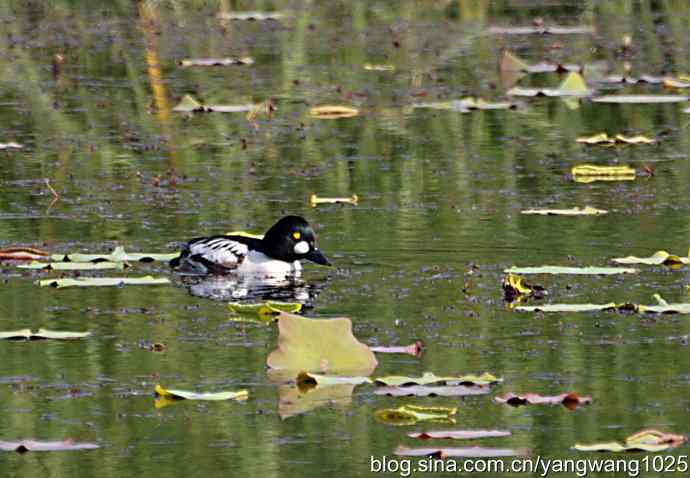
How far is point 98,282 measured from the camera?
9.95 m

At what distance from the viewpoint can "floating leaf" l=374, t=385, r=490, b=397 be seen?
25.5ft

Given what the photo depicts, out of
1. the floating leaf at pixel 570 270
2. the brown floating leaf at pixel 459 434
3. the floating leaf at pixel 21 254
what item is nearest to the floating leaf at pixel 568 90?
the floating leaf at pixel 570 270

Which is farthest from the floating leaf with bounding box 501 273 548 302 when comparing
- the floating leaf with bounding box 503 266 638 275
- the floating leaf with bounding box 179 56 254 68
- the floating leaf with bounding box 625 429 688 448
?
the floating leaf with bounding box 179 56 254 68

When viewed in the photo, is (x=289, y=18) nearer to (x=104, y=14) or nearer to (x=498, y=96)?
(x=104, y=14)

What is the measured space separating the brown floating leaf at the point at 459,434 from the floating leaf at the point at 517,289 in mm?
2351

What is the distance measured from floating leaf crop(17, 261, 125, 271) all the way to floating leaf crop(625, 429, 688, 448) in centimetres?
387

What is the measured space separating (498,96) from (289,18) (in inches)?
217

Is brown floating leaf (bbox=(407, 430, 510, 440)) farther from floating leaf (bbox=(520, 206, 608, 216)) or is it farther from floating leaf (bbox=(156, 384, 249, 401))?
floating leaf (bbox=(520, 206, 608, 216))

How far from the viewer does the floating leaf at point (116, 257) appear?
34.2 ft

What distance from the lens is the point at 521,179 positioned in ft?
42.7

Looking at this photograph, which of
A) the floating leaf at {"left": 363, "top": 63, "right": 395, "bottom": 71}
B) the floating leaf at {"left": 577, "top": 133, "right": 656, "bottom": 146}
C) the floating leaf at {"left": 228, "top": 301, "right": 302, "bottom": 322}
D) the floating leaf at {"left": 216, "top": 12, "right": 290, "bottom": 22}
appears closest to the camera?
the floating leaf at {"left": 228, "top": 301, "right": 302, "bottom": 322}

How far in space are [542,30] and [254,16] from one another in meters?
2.88

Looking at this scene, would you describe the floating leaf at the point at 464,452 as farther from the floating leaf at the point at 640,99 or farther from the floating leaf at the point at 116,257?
the floating leaf at the point at 640,99

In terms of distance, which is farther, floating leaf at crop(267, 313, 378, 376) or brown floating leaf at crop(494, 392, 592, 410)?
floating leaf at crop(267, 313, 378, 376)
